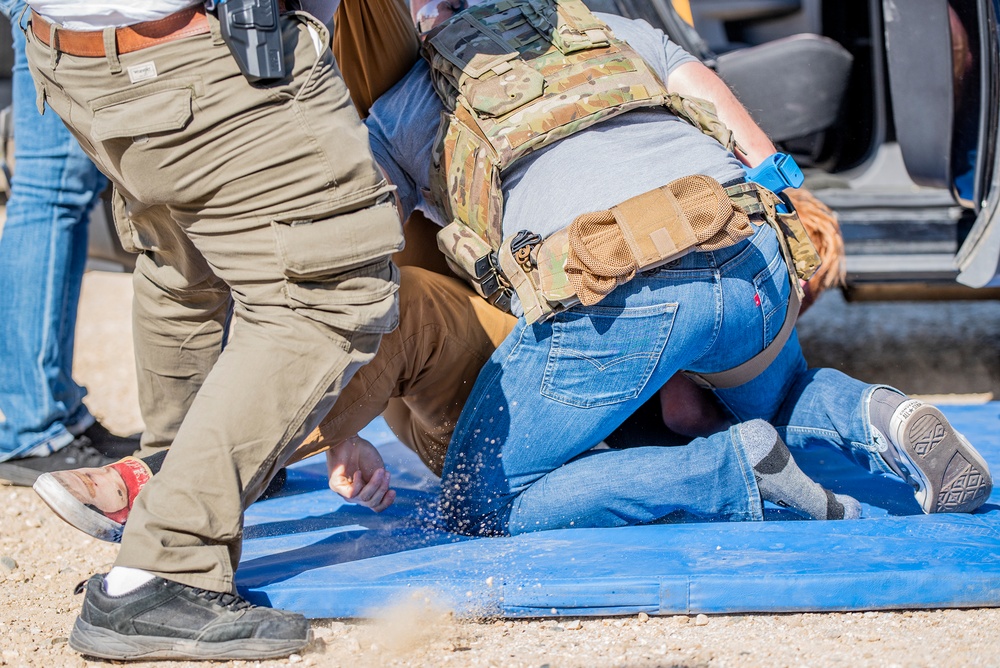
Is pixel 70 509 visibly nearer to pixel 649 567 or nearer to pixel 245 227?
pixel 245 227

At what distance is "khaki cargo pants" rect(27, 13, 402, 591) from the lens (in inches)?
62.5

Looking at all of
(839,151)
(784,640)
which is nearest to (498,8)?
(784,640)

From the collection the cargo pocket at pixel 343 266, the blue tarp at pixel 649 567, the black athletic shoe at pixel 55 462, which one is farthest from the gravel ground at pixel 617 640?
the black athletic shoe at pixel 55 462

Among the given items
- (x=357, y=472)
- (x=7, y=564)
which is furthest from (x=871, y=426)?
(x=7, y=564)

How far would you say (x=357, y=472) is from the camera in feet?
6.78

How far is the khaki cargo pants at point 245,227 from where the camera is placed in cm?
159

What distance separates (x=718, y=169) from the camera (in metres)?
1.92

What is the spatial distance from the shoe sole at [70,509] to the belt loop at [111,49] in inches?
28.4

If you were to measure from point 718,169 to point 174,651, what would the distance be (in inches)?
49.4

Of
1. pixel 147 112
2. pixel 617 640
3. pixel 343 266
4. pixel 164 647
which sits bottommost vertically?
pixel 617 640

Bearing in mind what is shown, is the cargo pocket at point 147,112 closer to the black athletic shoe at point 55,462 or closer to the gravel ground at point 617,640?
the gravel ground at point 617,640

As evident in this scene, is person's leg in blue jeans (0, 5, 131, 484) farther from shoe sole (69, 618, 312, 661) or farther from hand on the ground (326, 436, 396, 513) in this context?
shoe sole (69, 618, 312, 661)

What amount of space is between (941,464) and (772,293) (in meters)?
0.46

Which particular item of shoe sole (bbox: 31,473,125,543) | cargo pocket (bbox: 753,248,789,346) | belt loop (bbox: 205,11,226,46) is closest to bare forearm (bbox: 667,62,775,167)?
cargo pocket (bbox: 753,248,789,346)
